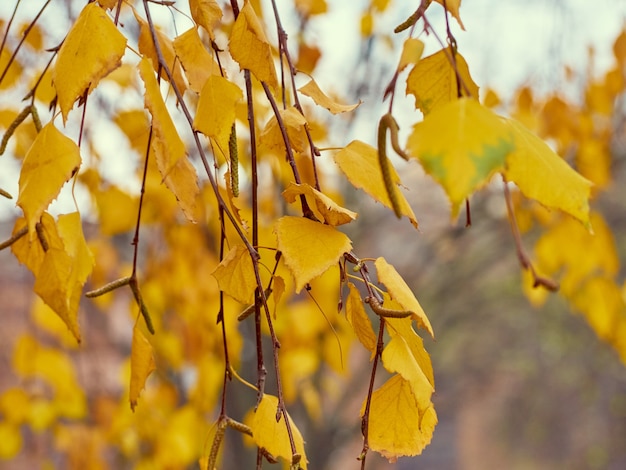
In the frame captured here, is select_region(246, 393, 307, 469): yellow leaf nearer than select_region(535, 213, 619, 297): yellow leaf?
Yes

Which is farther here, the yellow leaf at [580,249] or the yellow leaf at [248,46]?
the yellow leaf at [580,249]

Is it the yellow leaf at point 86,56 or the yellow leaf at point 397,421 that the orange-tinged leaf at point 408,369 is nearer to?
the yellow leaf at point 397,421

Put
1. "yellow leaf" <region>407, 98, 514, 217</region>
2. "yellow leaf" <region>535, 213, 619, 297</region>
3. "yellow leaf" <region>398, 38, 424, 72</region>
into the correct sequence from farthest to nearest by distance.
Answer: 1. "yellow leaf" <region>535, 213, 619, 297</region>
2. "yellow leaf" <region>398, 38, 424, 72</region>
3. "yellow leaf" <region>407, 98, 514, 217</region>

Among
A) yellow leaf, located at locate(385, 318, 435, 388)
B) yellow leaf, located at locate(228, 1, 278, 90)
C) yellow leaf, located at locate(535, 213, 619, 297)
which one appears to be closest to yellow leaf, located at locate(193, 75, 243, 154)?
yellow leaf, located at locate(228, 1, 278, 90)

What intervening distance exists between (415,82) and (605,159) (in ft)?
5.04

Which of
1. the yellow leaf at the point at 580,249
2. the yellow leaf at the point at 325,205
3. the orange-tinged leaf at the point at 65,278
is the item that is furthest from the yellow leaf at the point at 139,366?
the yellow leaf at the point at 580,249

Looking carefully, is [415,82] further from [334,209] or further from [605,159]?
[605,159]

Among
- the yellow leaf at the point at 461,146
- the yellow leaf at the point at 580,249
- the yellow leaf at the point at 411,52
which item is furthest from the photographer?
the yellow leaf at the point at 580,249

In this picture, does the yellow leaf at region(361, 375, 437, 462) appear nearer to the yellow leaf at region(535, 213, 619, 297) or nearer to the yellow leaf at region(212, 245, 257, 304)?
the yellow leaf at region(212, 245, 257, 304)

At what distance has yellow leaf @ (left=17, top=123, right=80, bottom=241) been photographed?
1.21ft

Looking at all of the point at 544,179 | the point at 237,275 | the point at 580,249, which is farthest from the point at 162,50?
the point at 580,249

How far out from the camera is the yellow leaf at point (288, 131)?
0.44 m

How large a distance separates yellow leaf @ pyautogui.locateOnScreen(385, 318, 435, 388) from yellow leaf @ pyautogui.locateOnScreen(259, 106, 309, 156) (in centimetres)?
11

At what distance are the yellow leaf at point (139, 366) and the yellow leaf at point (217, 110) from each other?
0.14 meters
